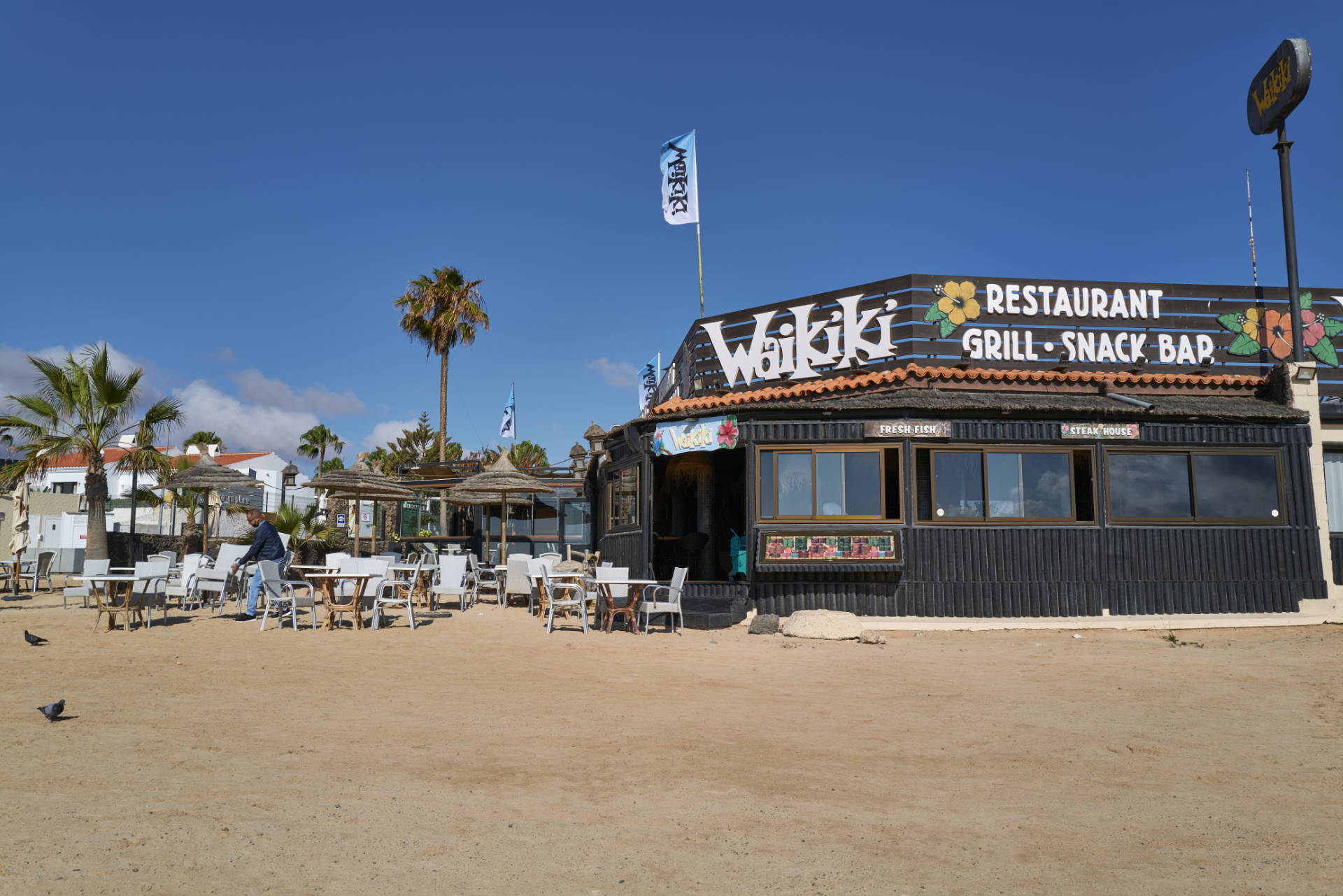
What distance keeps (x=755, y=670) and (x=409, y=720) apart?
3.61 meters

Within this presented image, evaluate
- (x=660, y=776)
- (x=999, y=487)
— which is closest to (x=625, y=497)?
(x=999, y=487)

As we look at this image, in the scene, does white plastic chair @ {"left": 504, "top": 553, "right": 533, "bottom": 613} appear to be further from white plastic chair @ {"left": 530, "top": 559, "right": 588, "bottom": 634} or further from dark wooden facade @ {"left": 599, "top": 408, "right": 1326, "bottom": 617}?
dark wooden facade @ {"left": 599, "top": 408, "right": 1326, "bottom": 617}

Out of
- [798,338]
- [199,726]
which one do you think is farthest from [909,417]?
[199,726]

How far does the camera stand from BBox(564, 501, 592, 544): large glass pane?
22203mm

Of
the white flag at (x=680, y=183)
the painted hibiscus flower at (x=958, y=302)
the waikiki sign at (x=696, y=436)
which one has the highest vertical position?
the white flag at (x=680, y=183)

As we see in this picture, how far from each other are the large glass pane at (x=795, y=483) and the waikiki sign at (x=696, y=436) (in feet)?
2.43

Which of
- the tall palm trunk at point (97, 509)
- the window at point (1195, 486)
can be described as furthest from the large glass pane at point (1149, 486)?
the tall palm trunk at point (97, 509)

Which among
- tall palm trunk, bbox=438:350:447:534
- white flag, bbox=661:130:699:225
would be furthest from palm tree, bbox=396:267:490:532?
white flag, bbox=661:130:699:225

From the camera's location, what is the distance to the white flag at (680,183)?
18547 millimetres

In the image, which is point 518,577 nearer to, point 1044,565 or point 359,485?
point 359,485

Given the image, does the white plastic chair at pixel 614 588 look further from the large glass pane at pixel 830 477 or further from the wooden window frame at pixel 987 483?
the wooden window frame at pixel 987 483

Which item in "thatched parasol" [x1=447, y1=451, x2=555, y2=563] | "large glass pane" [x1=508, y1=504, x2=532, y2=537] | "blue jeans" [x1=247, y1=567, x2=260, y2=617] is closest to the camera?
"blue jeans" [x1=247, y1=567, x2=260, y2=617]

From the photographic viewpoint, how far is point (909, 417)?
12.3 metres

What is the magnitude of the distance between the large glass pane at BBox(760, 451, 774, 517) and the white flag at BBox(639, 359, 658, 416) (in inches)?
407
